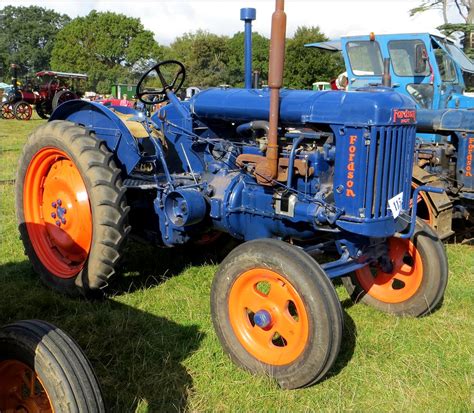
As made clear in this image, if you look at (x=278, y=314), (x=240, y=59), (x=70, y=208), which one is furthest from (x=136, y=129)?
(x=240, y=59)

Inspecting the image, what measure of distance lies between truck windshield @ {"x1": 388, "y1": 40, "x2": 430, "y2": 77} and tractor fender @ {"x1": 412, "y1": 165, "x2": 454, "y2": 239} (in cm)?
251

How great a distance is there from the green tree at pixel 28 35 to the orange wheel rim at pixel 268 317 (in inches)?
2915

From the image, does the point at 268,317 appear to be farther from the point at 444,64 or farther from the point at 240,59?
the point at 240,59

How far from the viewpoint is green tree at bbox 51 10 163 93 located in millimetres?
57750

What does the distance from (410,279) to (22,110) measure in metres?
19.9

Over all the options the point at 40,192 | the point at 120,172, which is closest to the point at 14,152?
the point at 40,192

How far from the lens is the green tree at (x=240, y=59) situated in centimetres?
4575

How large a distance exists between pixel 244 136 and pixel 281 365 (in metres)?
1.64

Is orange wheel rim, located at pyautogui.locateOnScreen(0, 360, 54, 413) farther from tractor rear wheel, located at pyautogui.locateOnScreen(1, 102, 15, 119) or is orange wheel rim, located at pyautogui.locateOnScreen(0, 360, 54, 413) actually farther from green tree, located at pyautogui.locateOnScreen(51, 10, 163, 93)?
green tree, located at pyautogui.locateOnScreen(51, 10, 163, 93)

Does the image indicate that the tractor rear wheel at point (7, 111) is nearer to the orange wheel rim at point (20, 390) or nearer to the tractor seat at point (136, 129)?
the tractor seat at point (136, 129)

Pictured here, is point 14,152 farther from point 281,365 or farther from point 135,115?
point 281,365

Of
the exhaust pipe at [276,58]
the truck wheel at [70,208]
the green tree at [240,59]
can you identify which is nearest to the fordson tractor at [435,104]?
the exhaust pipe at [276,58]

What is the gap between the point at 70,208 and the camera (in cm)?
369

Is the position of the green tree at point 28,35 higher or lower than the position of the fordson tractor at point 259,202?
higher
